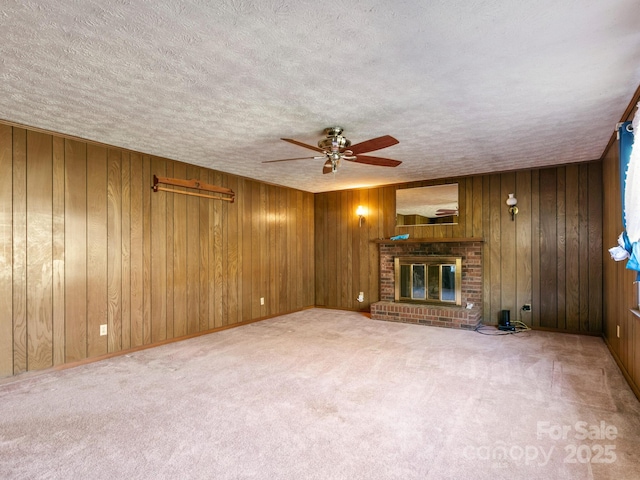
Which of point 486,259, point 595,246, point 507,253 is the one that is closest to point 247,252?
point 486,259

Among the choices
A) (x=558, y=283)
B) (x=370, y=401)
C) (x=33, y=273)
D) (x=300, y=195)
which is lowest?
(x=370, y=401)

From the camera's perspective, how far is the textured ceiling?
5.57 ft

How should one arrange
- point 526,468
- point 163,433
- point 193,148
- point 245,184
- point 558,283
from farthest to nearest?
point 245,184
point 558,283
point 193,148
point 163,433
point 526,468

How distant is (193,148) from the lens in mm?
3982

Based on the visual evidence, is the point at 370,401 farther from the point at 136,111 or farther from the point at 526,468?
the point at 136,111

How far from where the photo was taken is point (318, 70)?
2240mm

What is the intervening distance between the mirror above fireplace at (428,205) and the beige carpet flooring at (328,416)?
7.64 ft

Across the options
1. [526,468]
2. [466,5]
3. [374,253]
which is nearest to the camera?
[466,5]

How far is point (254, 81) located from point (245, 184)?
327cm

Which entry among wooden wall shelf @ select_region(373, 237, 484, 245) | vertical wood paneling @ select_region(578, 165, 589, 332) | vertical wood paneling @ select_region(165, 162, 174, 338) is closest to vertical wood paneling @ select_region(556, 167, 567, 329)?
vertical wood paneling @ select_region(578, 165, 589, 332)

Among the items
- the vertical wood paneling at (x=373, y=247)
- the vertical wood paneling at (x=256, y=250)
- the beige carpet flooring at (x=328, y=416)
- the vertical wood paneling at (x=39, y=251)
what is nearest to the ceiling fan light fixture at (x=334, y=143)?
the beige carpet flooring at (x=328, y=416)

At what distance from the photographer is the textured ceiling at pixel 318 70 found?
1.70 meters

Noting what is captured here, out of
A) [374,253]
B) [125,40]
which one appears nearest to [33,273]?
[125,40]

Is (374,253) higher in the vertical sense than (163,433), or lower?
higher
